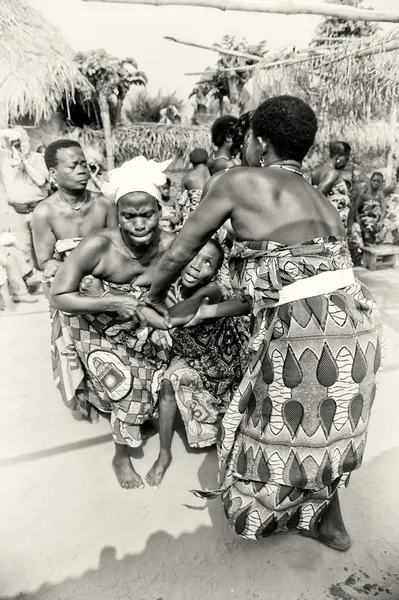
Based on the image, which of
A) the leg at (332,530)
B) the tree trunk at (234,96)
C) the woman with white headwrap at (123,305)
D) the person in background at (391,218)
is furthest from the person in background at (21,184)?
the tree trunk at (234,96)

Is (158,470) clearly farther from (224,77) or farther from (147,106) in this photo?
(147,106)

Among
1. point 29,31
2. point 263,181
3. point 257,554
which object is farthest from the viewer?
point 29,31

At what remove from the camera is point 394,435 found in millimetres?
2744

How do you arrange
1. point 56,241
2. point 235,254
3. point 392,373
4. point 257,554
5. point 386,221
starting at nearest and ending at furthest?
point 235,254
point 257,554
point 56,241
point 392,373
point 386,221

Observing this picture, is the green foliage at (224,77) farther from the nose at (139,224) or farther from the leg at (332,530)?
the leg at (332,530)

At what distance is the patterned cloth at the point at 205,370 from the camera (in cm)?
239

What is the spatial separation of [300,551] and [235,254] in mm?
1358

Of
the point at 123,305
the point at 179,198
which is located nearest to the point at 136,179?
the point at 123,305

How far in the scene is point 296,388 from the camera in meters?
1.57

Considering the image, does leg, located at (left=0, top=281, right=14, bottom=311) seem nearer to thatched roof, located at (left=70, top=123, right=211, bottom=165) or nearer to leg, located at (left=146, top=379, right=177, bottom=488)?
leg, located at (left=146, top=379, right=177, bottom=488)

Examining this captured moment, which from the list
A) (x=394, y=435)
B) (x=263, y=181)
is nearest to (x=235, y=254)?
(x=263, y=181)

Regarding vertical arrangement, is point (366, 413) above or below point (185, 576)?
above

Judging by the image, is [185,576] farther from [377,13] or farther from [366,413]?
[377,13]

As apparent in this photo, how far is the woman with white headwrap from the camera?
2113mm
